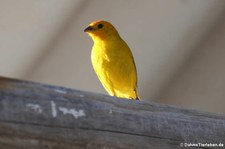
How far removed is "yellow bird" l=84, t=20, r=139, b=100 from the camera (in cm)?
263

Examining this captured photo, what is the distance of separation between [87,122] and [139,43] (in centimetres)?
170

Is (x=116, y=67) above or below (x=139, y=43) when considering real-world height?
below

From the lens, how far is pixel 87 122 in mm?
1285

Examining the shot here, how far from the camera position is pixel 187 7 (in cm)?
281

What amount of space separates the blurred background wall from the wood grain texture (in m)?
1.29

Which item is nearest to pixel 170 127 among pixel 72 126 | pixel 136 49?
pixel 72 126

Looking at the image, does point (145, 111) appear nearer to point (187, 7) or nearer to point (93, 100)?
point (93, 100)

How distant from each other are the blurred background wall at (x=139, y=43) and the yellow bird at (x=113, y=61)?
69 mm

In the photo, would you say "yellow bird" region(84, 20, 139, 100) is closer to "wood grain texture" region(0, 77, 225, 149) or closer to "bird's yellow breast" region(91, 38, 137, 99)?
"bird's yellow breast" region(91, 38, 137, 99)

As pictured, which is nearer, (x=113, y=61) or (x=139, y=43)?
(x=113, y=61)

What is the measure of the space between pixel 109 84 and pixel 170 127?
129 cm

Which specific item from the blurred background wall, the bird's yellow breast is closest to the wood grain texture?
the bird's yellow breast

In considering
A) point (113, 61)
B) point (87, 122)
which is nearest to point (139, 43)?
point (113, 61)

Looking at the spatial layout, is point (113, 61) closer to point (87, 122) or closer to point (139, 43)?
point (139, 43)
